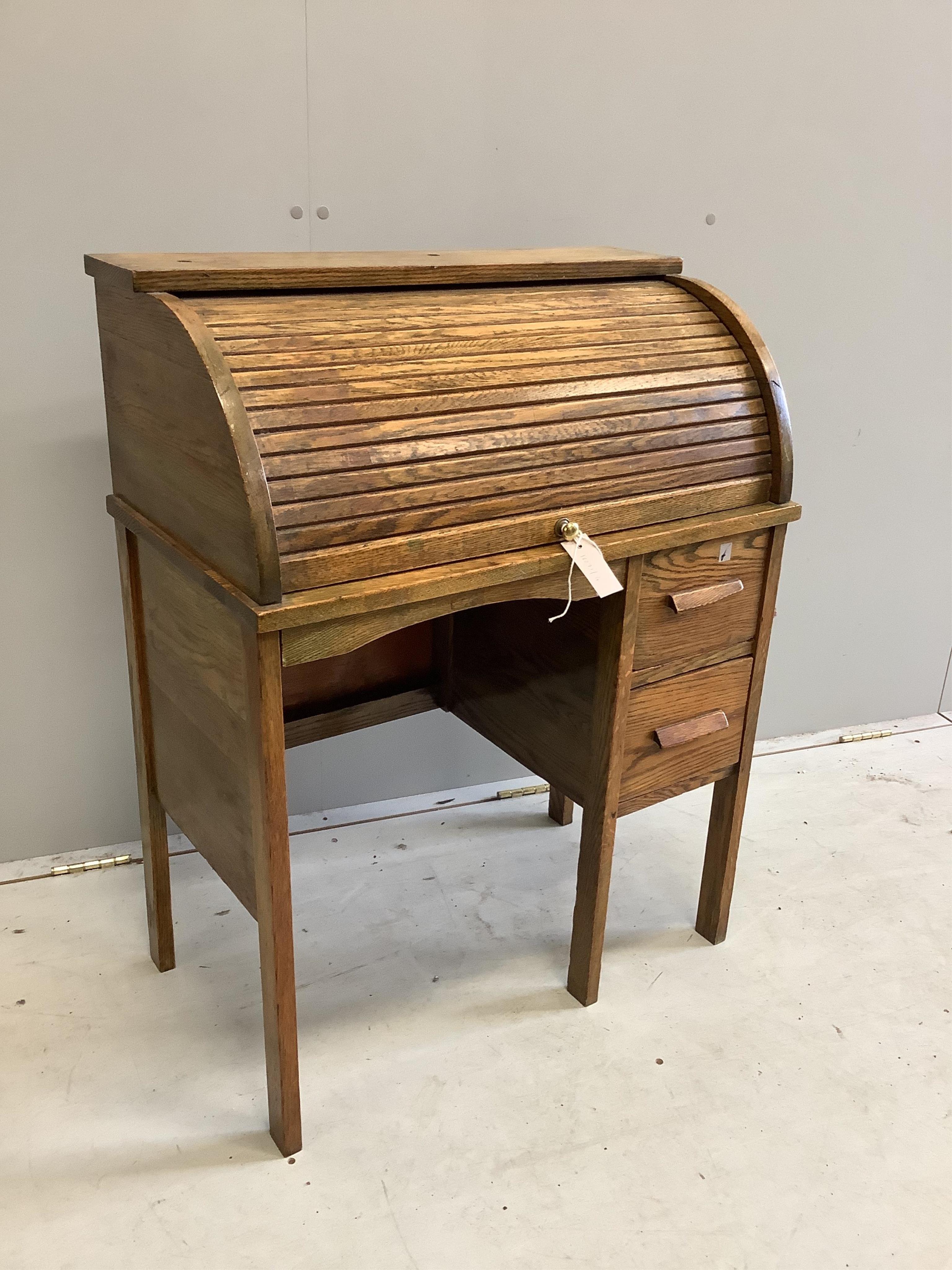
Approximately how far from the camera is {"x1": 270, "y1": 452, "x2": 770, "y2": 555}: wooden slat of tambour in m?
1.44

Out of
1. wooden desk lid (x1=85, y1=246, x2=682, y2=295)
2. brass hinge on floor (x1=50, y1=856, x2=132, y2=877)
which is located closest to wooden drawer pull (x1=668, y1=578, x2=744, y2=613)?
wooden desk lid (x1=85, y1=246, x2=682, y2=295)

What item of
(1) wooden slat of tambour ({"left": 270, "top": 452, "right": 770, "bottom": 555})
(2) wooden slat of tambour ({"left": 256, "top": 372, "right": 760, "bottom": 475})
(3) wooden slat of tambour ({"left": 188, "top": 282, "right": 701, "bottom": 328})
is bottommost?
(1) wooden slat of tambour ({"left": 270, "top": 452, "right": 770, "bottom": 555})

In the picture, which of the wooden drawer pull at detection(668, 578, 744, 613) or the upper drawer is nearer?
the upper drawer

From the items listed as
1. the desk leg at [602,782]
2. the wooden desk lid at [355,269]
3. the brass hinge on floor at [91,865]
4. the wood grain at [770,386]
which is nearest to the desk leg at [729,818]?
the wood grain at [770,386]

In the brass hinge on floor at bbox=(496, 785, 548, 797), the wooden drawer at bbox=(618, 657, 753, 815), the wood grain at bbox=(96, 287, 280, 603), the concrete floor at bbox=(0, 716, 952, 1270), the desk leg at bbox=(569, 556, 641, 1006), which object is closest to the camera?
the wood grain at bbox=(96, 287, 280, 603)

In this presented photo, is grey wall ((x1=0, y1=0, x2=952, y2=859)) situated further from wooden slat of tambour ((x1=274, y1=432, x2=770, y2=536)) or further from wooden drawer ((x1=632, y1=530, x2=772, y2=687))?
wooden drawer ((x1=632, y1=530, x2=772, y2=687))

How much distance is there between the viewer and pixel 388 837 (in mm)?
2525

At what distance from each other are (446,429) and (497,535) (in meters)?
0.17

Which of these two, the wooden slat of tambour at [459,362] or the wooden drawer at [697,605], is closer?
the wooden slat of tambour at [459,362]

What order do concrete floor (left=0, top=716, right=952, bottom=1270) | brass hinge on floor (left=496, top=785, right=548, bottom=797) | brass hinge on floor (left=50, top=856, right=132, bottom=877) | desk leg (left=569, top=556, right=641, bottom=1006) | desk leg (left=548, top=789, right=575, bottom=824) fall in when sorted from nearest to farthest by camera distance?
concrete floor (left=0, top=716, right=952, bottom=1270), desk leg (left=569, top=556, right=641, bottom=1006), brass hinge on floor (left=50, top=856, right=132, bottom=877), desk leg (left=548, top=789, right=575, bottom=824), brass hinge on floor (left=496, top=785, right=548, bottom=797)

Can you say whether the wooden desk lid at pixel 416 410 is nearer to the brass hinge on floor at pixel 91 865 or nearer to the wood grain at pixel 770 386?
the wood grain at pixel 770 386

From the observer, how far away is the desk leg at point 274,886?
4.74 ft

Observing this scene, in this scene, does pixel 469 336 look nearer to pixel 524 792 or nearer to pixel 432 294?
pixel 432 294

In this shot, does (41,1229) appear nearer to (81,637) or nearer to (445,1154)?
(445,1154)
